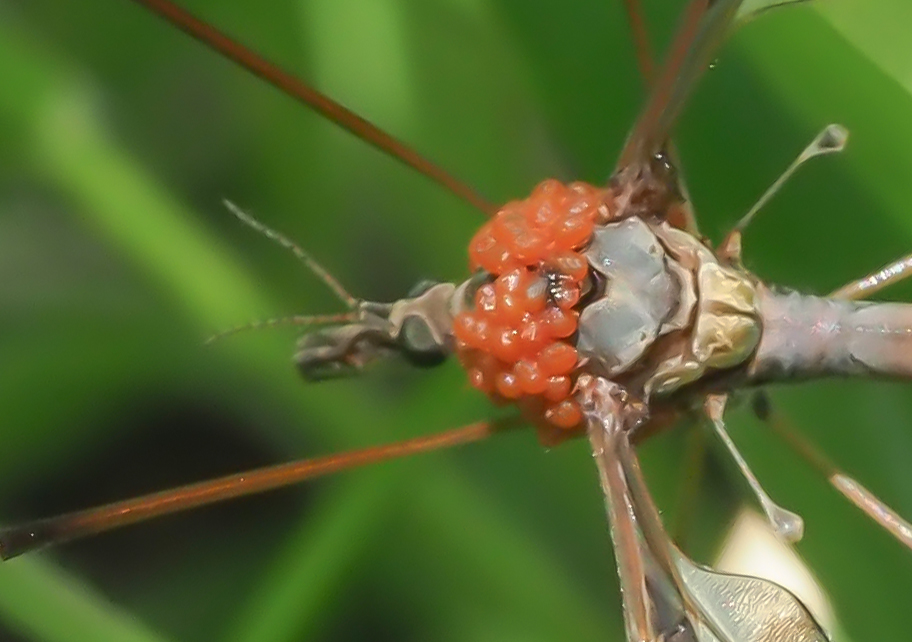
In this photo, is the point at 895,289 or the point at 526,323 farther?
the point at 895,289

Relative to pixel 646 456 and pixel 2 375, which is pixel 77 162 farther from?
pixel 646 456

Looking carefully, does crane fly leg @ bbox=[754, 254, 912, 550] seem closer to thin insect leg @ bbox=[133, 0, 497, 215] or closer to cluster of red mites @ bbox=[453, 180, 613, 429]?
cluster of red mites @ bbox=[453, 180, 613, 429]

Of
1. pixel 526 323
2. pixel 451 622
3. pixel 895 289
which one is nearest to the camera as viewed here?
pixel 526 323

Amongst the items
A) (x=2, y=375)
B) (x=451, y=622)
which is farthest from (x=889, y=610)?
(x=2, y=375)

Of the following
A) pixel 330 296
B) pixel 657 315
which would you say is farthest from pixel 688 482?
pixel 330 296

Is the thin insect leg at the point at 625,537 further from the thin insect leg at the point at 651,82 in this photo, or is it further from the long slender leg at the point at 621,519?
the thin insect leg at the point at 651,82
